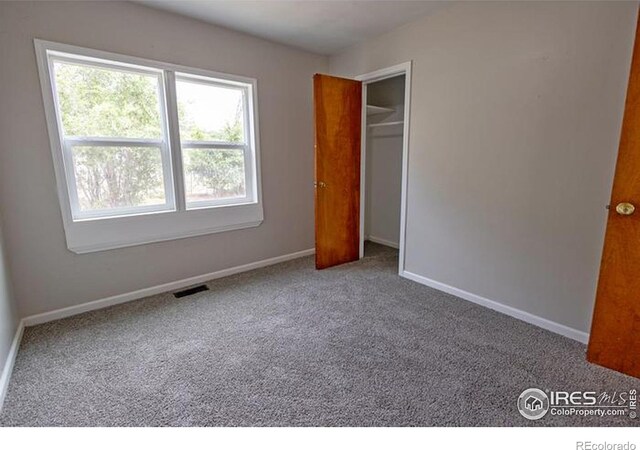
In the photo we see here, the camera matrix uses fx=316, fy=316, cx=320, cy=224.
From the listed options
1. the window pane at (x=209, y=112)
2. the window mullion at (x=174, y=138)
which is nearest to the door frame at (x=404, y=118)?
the window pane at (x=209, y=112)

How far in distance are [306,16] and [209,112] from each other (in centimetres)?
125

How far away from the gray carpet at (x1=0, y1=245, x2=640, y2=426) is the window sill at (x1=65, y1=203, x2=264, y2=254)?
0.55m

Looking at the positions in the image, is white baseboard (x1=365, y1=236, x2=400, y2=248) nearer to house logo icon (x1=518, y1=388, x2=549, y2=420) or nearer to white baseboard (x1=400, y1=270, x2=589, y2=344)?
white baseboard (x1=400, y1=270, x2=589, y2=344)

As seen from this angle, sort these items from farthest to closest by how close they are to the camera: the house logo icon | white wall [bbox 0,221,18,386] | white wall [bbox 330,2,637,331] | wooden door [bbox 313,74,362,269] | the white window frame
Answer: wooden door [bbox 313,74,362,269], the white window frame, white wall [bbox 330,2,637,331], white wall [bbox 0,221,18,386], the house logo icon

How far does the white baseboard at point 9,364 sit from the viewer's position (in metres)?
1.65

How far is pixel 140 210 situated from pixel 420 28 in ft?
9.65

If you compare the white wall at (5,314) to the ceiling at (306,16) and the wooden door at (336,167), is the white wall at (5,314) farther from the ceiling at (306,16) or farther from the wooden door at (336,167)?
the wooden door at (336,167)

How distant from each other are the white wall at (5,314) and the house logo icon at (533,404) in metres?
2.65

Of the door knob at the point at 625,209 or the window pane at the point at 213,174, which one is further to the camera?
the window pane at the point at 213,174

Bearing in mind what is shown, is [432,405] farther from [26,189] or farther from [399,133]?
[399,133]

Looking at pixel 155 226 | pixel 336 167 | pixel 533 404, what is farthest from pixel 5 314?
pixel 533 404

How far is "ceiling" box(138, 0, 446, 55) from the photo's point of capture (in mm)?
2527

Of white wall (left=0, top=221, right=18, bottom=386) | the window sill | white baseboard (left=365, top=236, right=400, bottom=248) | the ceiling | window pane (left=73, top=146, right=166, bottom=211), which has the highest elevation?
the ceiling

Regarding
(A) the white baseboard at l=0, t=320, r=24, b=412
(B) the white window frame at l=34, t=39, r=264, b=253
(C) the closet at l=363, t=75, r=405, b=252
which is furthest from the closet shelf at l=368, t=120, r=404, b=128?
(A) the white baseboard at l=0, t=320, r=24, b=412
